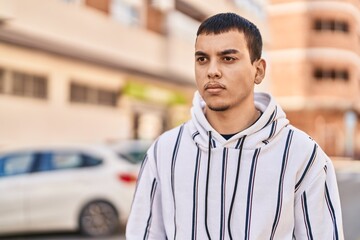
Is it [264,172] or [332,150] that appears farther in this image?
[332,150]

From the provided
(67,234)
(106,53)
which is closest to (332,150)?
(106,53)

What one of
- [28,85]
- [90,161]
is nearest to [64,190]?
[90,161]

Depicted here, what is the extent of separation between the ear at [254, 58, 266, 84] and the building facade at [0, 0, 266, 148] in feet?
45.7

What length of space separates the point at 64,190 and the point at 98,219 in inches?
26.4

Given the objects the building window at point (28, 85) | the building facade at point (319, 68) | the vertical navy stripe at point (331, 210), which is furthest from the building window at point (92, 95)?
the building facade at point (319, 68)

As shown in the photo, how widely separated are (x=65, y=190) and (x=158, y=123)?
16.3m

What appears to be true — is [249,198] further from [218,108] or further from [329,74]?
[329,74]

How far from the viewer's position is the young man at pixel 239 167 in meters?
1.75

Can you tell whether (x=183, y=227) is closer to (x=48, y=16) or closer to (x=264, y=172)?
(x=264, y=172)

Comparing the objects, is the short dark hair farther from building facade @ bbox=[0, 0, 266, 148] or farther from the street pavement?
building facade @ bbox=[0, 0, 266, 148]

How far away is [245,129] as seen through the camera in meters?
1.82

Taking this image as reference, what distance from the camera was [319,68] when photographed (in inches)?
1724

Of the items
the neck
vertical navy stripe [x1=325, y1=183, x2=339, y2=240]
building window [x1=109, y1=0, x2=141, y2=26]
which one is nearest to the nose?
the neck

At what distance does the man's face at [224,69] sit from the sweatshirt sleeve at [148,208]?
0.30m
